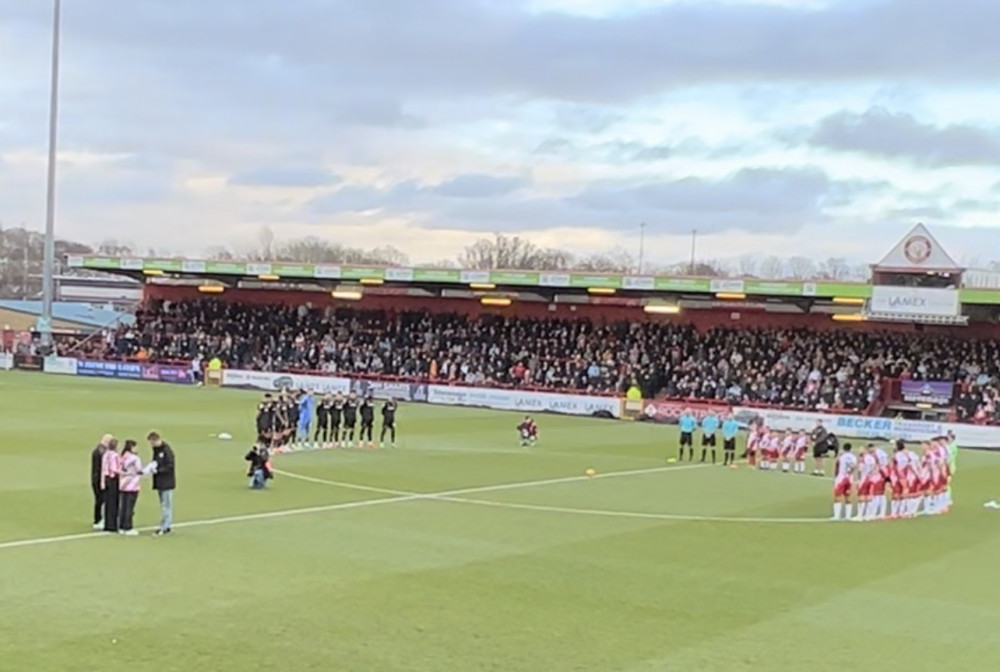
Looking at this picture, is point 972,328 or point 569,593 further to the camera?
point 972,328

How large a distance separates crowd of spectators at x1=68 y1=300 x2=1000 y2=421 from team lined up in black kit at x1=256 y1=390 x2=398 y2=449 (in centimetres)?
2294

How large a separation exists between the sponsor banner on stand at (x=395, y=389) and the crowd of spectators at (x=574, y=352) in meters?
1.92

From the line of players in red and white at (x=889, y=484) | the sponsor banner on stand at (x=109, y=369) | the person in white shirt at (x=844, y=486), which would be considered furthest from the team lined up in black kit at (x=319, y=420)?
the sponsor banner on stand at (x=109, y=369)

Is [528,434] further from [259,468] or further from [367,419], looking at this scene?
[259,468]

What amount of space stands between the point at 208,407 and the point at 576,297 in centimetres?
2458

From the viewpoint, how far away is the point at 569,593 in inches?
606

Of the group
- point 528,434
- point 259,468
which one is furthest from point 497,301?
point 259,468

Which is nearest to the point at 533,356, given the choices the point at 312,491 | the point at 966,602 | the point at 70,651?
the point at 312,491

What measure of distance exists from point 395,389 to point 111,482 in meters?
40.1

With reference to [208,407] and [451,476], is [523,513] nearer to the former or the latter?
[451,476]

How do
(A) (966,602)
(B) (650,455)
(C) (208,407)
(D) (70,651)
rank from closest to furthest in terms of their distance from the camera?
(D) (70,651), (A) (966,602), (B) (650,455), (C) (208,407)

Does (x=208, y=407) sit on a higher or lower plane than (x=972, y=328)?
lower

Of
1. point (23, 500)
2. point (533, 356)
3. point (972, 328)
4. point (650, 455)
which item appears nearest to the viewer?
point (23, 500)

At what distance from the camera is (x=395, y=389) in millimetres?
58438
